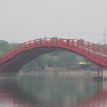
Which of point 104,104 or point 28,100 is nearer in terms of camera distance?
point 104,104

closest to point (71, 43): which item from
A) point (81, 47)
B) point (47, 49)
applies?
point (81, 47)

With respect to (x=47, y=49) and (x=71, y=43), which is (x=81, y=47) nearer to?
(x=71, y=43)

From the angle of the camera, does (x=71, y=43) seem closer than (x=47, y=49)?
Yes

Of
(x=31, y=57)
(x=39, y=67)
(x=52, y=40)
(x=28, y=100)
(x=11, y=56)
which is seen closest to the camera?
(x=28, y=100)

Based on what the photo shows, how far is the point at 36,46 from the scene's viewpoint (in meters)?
55.8

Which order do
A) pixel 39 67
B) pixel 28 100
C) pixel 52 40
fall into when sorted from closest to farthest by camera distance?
1. pixel 28 100
2. pixel 52 40
3. pixel 39 67

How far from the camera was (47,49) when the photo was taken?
193 ft

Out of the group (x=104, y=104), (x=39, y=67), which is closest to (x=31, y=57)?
(x=39, y=67)

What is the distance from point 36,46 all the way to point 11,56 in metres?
5.10

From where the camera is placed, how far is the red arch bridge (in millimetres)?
50531

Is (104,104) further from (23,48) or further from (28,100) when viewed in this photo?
(23,48)

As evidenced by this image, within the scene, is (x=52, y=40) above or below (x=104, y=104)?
above

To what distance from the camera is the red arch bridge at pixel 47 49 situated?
1989 inches

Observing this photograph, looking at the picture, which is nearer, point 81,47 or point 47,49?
point 81,47
